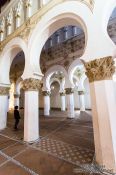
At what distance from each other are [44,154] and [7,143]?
1.76 metres

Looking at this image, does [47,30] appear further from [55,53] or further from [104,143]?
[55,53]

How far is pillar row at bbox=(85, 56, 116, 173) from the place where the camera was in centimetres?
238

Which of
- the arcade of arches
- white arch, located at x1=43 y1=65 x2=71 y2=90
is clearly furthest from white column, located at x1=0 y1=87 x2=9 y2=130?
white arch, located at x1=43 y1=65 x2=71 y2=90

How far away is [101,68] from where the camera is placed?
2.62m

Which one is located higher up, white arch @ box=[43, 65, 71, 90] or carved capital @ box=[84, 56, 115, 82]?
white arch @ box=[43, 65, 71, 90]

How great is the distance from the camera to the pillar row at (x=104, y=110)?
238 cm

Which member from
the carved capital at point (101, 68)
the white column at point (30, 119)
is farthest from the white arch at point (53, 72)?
the carved capital at point (101, 68)

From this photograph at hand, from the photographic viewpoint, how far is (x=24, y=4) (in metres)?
5.43

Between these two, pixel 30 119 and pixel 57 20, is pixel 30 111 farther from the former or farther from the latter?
pixel 57 20

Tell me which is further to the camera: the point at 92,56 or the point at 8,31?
the point at 8,31

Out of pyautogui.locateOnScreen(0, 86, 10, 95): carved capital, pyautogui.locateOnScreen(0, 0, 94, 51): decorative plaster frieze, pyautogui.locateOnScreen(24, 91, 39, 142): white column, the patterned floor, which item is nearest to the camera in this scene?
the patterned floor

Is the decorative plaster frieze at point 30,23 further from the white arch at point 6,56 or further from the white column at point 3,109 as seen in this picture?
the white column at point 3,109

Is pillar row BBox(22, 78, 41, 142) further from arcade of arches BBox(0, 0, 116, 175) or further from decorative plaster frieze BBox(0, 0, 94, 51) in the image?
decorative plaster frieze BBox(0, 0, 94, 51)

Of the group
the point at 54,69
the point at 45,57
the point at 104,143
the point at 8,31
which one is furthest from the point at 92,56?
the point at 45,57
